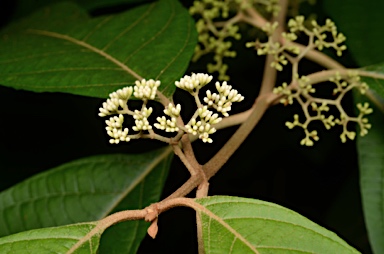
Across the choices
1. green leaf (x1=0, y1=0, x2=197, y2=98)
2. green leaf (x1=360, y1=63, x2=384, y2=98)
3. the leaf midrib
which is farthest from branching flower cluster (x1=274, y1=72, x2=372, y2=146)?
the leaf midrib

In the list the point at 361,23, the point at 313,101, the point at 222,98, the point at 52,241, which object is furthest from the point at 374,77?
the point at 52,241

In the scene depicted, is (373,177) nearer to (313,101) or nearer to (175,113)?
(313,101)

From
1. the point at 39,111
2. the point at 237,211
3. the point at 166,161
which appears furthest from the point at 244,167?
the point at 237,211

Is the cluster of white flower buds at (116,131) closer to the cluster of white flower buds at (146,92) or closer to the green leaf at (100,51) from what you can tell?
the cluster of white flower buds at (146,92)

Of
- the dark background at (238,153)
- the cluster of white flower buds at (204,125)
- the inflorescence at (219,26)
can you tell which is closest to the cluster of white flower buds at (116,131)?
the cluster of white flower buds at (204,125)

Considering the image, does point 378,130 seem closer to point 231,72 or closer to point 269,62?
point 269,62
